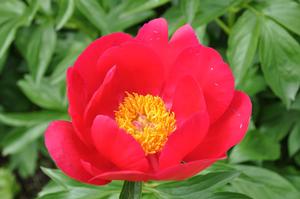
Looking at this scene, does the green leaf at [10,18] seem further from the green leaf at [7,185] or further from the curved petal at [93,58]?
the green leaf at [7,185]

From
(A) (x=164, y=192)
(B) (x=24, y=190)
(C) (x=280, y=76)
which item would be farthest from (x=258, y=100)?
(B) (x=24, y=190)

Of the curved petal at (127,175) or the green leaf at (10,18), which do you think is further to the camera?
the green leaf at (10,18)

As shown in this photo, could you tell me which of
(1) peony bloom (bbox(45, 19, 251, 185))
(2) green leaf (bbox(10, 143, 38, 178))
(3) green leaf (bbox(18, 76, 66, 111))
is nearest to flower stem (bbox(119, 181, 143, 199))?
(1) peony bloom (bbox(45, 19, 251, 185))

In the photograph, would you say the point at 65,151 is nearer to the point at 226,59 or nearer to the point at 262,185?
the point at 262,185

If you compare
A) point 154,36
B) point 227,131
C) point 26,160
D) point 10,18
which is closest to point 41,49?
point 10,18

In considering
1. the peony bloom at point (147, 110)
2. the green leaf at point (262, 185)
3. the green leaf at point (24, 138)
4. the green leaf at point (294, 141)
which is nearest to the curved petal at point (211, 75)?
the peony bloom at point (147, 110)

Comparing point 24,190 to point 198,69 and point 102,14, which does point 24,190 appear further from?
point 198,69

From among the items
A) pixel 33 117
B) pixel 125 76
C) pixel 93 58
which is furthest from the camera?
pixel 33 117
